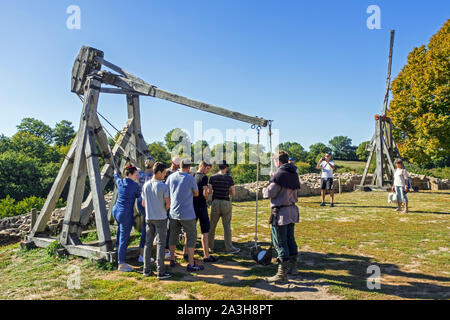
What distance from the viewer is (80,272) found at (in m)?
4.89

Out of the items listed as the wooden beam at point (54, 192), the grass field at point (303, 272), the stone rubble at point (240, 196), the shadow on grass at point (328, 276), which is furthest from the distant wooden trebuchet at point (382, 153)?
the wooden beam at point (54, 192)

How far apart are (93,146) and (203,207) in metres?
2.65

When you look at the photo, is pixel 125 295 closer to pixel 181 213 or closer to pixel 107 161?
pixel 181 213

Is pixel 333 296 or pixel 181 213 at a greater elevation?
pixel 181 213

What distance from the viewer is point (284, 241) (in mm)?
4426

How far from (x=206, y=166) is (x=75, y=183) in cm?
277

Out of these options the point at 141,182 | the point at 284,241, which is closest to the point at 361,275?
the point at 284,241

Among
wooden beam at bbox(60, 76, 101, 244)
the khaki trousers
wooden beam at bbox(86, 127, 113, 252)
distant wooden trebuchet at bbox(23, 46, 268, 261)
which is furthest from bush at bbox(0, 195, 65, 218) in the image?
the khaki trousers

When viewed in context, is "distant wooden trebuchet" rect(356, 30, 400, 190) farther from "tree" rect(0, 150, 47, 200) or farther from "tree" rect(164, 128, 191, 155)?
"tree" rect(164, 128, 191, 155)

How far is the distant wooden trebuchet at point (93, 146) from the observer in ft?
18.1

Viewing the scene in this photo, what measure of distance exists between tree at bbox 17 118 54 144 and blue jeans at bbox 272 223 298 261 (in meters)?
54.9

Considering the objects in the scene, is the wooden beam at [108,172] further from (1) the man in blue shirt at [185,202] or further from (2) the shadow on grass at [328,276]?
(1) the man in blue shirt at [185,202]
